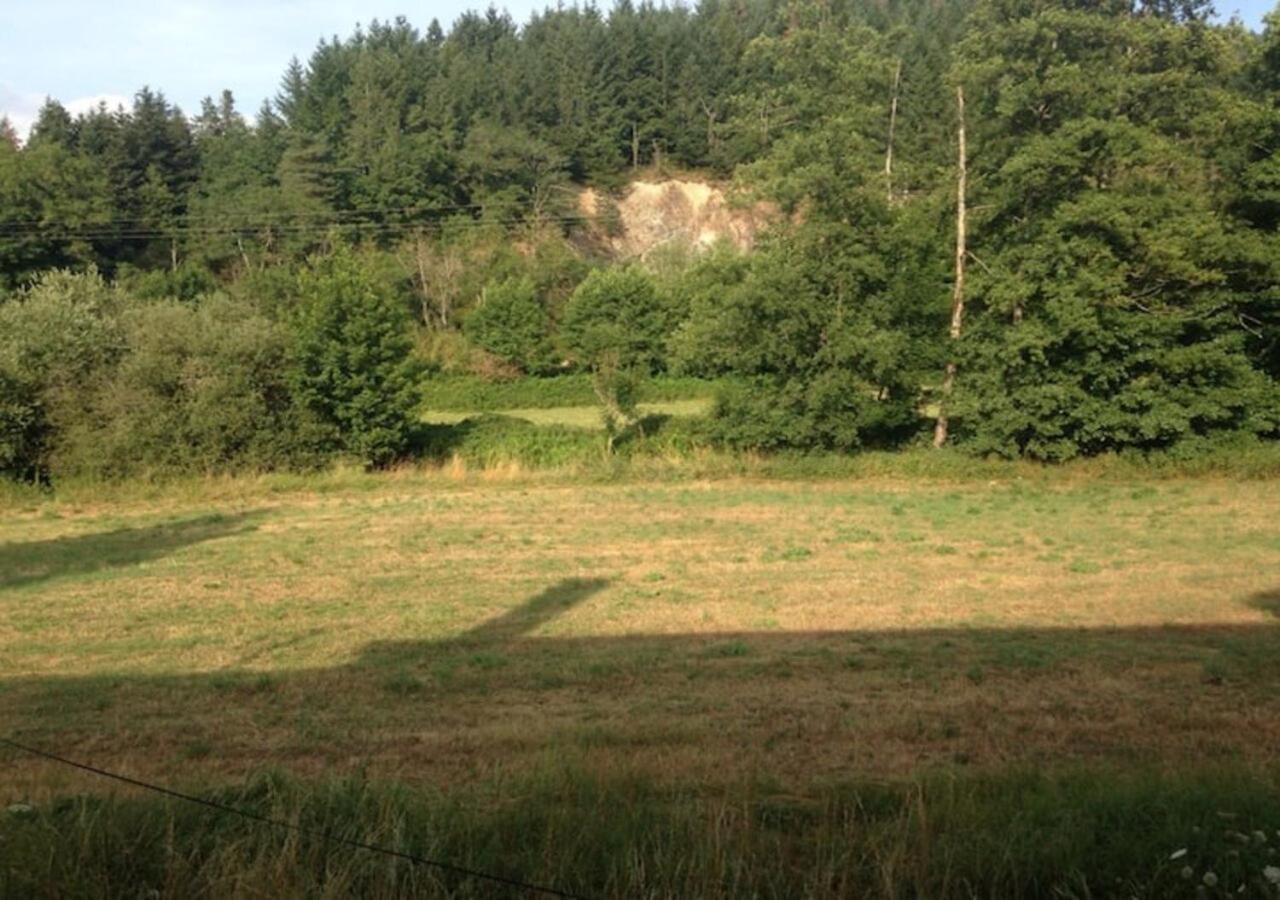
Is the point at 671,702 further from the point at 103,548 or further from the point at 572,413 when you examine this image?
the point at 572,413

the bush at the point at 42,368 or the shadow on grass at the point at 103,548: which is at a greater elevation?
the bush at the point at 42,368

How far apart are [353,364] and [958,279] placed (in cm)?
1967

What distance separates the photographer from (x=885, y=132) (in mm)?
32844

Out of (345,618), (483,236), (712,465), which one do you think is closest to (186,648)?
(345,618)

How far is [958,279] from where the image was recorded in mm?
30438

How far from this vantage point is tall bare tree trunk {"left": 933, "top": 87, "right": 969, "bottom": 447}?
30094 millimetres

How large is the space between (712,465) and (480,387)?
26.9 metres

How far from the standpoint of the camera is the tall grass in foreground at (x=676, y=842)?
393 cm

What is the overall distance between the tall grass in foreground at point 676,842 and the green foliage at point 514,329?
5511cm

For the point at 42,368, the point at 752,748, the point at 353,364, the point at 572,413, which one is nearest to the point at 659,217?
the point at 572,413

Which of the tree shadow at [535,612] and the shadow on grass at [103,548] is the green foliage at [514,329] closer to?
the shadow on grass at [103,548]

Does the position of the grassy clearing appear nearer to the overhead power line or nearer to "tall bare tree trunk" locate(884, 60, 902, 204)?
"tall bare tree trunk" locate(884, 60, 902, 204)

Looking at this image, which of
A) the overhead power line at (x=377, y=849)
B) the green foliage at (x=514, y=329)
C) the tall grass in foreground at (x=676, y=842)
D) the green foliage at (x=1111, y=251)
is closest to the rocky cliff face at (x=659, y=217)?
the green foliage at (x=514, y=329)

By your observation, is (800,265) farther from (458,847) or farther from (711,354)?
(458,847)
